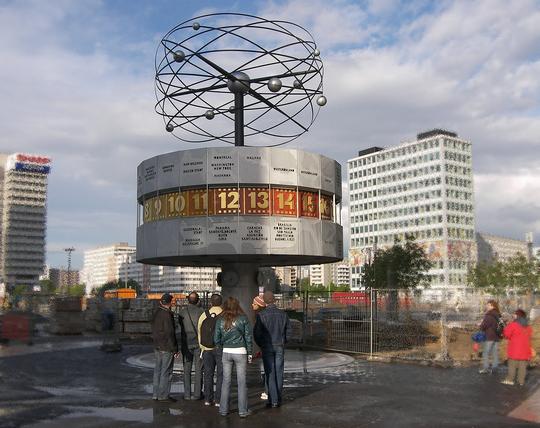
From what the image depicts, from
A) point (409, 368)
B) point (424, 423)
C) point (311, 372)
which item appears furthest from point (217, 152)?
point (424, 423)

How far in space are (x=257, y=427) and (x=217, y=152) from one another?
30.0 feet

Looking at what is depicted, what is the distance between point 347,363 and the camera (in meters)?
18.3

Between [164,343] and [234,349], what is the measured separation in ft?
6.49

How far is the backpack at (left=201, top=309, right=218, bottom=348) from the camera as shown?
Answer: 427 inches

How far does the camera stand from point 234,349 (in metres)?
9.93

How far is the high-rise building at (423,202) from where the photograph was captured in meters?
161

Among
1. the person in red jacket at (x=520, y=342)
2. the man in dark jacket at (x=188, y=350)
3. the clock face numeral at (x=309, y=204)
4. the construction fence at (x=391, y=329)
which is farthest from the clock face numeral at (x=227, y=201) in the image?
the person in red jacket at (x=520, y=342)

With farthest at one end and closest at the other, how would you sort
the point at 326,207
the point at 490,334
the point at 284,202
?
the point at 326,207 → the point at 284,202 → the point at 490,334

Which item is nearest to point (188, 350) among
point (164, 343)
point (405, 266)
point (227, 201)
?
point (164, 343)

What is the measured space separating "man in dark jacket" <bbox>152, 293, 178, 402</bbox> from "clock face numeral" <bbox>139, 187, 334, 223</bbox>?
5483 millimetres

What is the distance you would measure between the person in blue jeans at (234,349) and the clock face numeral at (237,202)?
6.70 metres

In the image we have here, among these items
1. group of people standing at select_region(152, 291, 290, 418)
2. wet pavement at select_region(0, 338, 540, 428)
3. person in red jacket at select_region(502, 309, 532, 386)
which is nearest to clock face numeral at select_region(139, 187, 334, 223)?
wet pavement at select_region(0, 338, 540, 428)

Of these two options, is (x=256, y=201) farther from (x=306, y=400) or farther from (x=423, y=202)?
(x=423, y=202)

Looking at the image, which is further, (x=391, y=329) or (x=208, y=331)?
(x=391, y=329)
